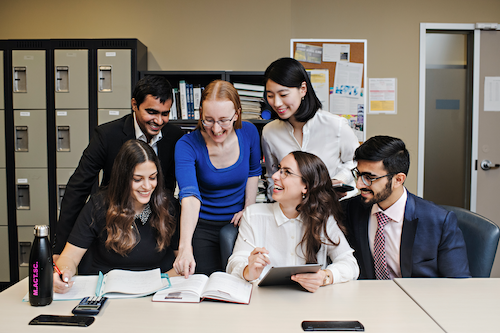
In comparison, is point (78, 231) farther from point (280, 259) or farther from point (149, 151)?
point (280, 259)

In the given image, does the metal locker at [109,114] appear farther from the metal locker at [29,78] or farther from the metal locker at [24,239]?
the metal locker at [24,239]

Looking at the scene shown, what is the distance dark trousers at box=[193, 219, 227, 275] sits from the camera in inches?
67.8

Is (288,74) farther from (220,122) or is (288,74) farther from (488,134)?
(488,134)

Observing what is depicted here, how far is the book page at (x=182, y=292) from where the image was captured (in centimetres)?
116

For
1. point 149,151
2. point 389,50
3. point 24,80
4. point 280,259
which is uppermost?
point 389,50

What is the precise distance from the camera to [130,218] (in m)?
1.61

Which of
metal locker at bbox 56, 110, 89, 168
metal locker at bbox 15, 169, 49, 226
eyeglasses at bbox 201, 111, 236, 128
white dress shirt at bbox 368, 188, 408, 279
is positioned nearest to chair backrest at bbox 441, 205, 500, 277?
white dress shirt at bbox 368, 188, 408, 279

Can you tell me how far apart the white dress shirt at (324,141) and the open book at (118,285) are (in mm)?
816

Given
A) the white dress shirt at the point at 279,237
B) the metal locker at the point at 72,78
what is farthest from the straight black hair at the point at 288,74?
the metal locker at the point at 72,78

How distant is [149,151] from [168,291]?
2.23ft

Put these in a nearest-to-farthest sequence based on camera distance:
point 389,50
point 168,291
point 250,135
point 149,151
A: point 168,291
point 149,151
point 250,135
point 389,50

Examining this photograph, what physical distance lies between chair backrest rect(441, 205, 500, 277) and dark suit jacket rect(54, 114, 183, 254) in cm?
141

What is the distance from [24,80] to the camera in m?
2.97

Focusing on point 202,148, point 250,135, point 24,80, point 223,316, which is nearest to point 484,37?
point 250,135
